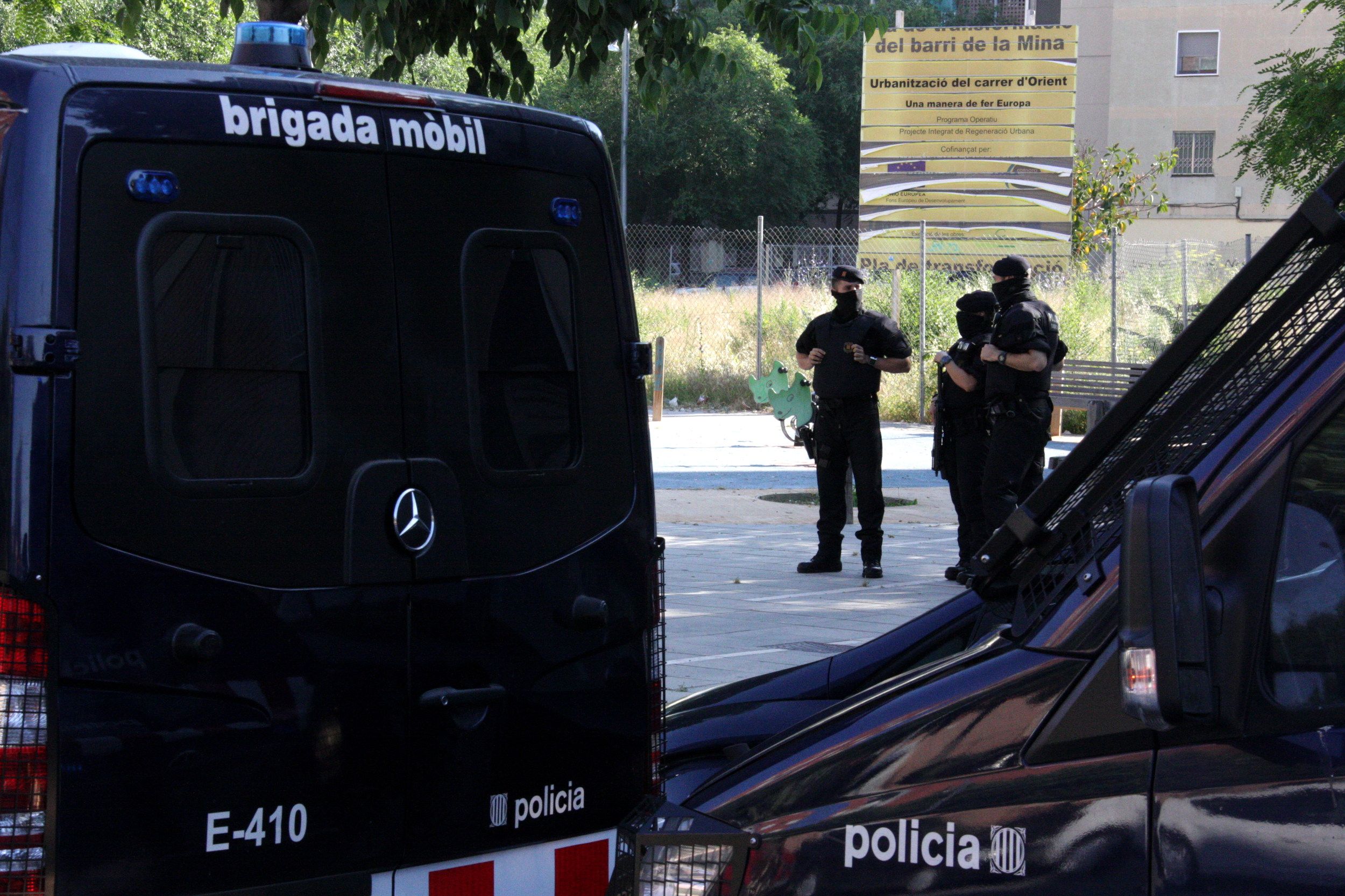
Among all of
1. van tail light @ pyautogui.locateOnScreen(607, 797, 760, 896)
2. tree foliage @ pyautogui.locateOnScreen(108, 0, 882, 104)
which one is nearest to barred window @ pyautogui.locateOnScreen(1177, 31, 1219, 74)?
tree foliage @ pyautogui.locateOnScreen(108, 0, 882, 104)

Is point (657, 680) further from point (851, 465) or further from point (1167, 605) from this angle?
point (851, 465)

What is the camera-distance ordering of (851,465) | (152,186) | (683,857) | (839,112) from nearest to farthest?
(683,857)
(152,186)
(851,465)
(839,112)

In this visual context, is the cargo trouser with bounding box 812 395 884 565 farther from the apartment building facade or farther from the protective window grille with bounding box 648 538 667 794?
the apartment building facade

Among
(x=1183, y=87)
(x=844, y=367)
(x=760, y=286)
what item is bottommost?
(x=844, y=367)

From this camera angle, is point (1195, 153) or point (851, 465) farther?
point (1195, 153)

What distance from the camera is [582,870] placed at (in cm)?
353

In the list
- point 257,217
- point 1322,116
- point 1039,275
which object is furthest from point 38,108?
point 1039,275

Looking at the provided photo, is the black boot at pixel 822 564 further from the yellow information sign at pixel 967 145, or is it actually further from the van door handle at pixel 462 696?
the yellow information sign at pixel 967 145

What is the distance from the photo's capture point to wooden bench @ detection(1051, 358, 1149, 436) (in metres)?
15.9

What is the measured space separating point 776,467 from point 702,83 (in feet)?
121

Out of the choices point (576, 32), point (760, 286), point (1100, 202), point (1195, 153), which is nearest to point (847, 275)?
point (576, 32)

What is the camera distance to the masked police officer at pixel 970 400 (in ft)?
28.7

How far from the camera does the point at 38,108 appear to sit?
2713mm

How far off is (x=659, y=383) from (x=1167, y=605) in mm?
18764
